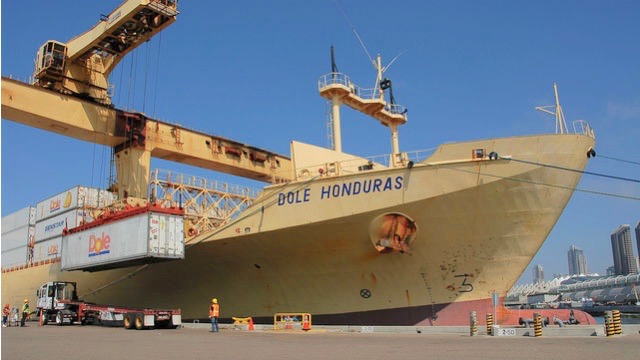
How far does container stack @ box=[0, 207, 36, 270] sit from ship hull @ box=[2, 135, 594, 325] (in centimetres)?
1947

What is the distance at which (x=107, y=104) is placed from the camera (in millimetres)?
25891

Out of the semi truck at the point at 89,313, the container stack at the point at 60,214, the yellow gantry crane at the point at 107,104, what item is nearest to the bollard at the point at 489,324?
the yellow gantry crane at the point at 107,104

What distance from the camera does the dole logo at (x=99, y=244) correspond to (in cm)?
2253

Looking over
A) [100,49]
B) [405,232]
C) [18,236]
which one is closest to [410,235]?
[405,232]

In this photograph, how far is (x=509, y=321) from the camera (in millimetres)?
17844

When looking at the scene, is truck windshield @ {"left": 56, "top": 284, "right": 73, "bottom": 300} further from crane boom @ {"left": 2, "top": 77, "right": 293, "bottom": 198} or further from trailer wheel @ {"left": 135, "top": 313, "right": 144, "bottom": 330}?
trailer wheel @ {"left": 135, "top": 313, "right": 144, "bottom": 330}

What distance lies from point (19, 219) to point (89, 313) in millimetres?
16194

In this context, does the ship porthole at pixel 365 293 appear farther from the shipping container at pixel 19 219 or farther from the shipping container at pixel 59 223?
the shipping container at pixel 19 219

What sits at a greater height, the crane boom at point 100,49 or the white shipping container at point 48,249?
the crane boom at point 100,49

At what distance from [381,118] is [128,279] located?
561 inches

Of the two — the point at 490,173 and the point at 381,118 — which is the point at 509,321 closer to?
the point at 490,173

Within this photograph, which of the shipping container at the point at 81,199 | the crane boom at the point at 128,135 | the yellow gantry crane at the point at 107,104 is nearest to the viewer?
the yellow gantry crane at the point at 107,104

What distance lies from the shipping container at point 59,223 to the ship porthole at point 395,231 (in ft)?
52.5

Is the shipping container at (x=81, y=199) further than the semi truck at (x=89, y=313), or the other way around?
the shipping container at (x=81, y=199)
